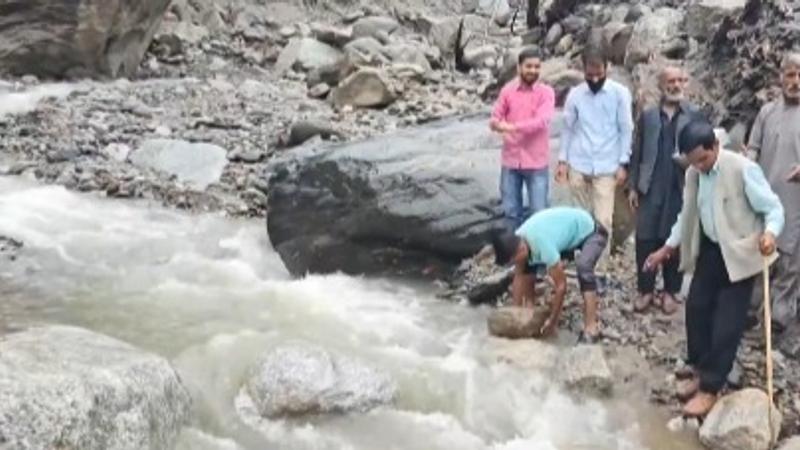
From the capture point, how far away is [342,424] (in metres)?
6.77

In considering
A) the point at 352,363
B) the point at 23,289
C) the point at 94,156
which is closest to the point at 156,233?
the point at 23,289

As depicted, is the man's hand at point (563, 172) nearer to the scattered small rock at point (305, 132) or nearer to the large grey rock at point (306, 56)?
the scattered small rock at point (305, 132)

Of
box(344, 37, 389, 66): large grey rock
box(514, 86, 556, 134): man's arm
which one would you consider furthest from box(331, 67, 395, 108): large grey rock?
box(514, 86, 556, 134): man's arm

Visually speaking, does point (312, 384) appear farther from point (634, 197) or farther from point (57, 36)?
point (57, 36)

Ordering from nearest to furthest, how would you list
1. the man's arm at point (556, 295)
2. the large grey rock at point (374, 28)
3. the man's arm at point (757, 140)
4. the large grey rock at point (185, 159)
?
1. the man's arm at point (757, 140)
2. the man's arm at point (556, 295)
3. the large grey rock at point (185, 159)
4. the large grey rock at point (374, 28)

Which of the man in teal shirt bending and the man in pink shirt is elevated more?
the man in pink shirt

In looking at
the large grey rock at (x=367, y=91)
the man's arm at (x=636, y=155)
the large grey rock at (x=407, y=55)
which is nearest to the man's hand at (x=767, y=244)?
the man's arm at (x=636, y=155)

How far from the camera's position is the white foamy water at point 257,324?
6.73m

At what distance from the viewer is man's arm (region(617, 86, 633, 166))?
26.0 feet

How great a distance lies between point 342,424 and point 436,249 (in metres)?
2.89

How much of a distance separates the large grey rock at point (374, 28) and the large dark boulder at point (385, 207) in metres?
11.3

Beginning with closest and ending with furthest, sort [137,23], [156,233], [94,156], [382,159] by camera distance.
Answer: [382,159]
[156,233]
[94,156]
[137,23]

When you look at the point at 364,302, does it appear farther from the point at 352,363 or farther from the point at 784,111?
the point at 784,111

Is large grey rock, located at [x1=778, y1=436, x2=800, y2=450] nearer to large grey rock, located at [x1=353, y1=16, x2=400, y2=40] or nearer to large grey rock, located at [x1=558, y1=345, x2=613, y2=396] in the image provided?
large grey rock, located at [x1=558, y1=345, x2=613, y2=396]
